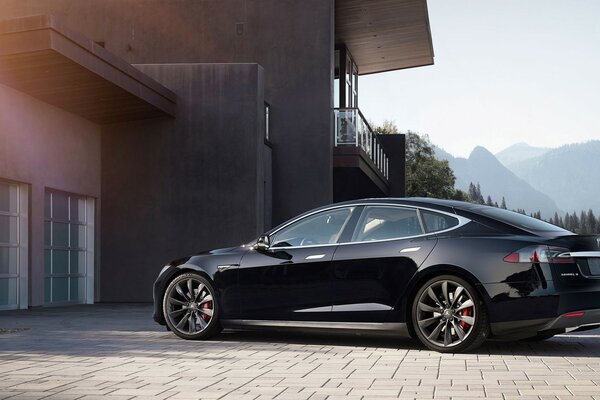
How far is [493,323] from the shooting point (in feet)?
27.9

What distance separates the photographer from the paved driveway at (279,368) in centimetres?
630

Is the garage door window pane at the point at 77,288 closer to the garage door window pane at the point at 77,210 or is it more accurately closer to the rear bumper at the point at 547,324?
the garage door window pane at the point at 77,210

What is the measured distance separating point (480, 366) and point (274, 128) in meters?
15.8

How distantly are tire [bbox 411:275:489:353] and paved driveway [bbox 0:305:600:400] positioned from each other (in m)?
0.17

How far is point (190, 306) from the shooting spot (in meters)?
10.1

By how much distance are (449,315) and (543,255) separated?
983mm

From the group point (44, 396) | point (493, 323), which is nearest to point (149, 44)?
point (493, 323)

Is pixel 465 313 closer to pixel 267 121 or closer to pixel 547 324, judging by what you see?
Answer: pixel 547 324

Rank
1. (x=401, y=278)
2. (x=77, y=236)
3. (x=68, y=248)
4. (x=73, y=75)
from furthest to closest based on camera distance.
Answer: (x=77, y=236), (x=68, y=248), (x=73, y=75), (x=401, y=278)

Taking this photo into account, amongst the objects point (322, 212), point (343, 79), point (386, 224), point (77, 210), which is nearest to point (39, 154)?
point (77, 210)

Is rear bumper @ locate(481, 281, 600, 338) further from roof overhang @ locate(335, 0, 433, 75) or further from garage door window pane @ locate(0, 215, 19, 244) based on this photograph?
roof overhang @ locate(335, 0, 433, 75)

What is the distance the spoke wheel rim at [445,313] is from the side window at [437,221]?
1.93 feet

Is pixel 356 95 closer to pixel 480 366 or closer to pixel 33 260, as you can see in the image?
pixel 33 260

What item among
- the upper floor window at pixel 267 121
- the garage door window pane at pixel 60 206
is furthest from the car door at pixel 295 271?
the upper floor window at pixel 267 121
